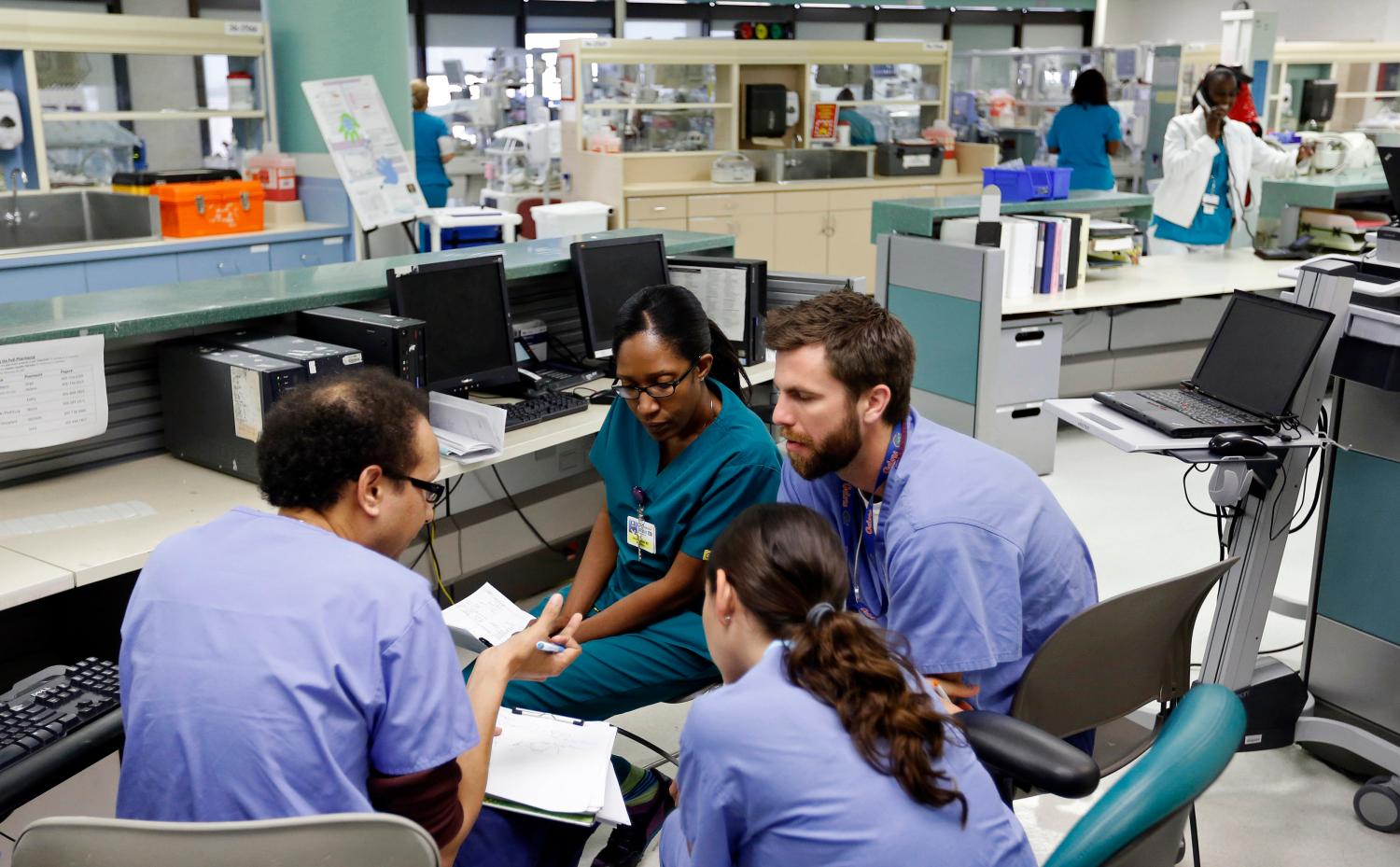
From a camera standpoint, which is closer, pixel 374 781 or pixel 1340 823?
pixel 374 781

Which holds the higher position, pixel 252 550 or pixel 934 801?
pixel 252 550

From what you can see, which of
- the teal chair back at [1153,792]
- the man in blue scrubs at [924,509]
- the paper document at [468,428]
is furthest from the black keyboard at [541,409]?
the teal chair back at [1153,792]

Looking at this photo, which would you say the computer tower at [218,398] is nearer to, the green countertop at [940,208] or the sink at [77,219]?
the green countertop at [940,208]

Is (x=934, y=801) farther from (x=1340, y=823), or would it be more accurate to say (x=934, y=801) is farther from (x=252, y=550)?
(x=1340, y=823)

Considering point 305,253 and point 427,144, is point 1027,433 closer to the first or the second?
point 305,253

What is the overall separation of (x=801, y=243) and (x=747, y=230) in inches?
16.9

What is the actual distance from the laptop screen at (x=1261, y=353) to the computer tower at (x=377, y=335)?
1746 mm

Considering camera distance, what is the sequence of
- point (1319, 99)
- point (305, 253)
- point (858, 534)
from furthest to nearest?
point (1319, 99)
point (305, 253)
point (858, 534)

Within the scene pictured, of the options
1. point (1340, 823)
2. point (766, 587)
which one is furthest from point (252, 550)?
point (1340, 823)

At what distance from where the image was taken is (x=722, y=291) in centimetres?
344

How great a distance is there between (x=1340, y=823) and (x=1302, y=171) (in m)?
5.09

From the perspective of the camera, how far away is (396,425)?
148 centimetres

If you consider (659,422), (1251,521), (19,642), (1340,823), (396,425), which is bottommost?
(1340,823)

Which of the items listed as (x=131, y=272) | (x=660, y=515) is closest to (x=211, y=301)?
(x=660, y=515)
